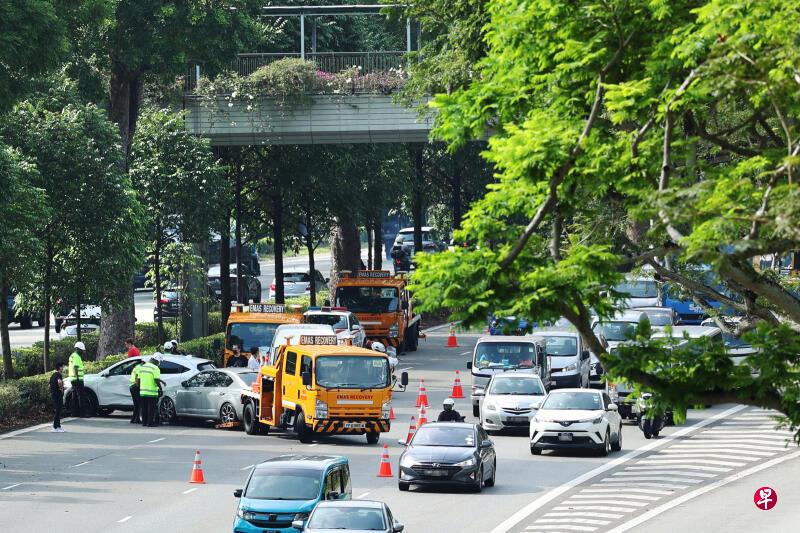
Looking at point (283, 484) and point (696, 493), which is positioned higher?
point (283, 484)

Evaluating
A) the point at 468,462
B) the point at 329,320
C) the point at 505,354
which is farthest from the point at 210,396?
the point at 329,320

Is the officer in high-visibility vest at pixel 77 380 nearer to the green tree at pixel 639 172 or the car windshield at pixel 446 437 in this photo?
the car windshield at pixel 446 437

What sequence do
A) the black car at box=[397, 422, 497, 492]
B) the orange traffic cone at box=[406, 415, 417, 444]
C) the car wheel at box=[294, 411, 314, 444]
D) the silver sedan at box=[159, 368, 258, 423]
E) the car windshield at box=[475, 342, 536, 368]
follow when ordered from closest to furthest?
the black car at box=[397, 422, 497, 492] < the orange traffic cone at box=[406, 415, 417, 444] < the car wheel at box=[294, 411, 314, 444] < the silver sedan at box=[159, 368, 258, 423] < the car windshield at box=[475, 342, 536, 368]

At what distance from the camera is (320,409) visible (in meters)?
31.1

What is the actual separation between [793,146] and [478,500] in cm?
1289

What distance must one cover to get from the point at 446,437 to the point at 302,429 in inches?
215

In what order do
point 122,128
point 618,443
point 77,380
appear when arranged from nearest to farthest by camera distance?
1. point 618,443
2. point 77,380
3. point 122,128

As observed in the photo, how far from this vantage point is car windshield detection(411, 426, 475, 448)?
2678 centimetres

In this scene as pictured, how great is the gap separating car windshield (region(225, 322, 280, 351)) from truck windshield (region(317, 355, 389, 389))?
9371 millimetres

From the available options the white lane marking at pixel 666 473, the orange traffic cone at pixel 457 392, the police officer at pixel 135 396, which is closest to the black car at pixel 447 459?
Result: the white lane marking at pixel 666 473

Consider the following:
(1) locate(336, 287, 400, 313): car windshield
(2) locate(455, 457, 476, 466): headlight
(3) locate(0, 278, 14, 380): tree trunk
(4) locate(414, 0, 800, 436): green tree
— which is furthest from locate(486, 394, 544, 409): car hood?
(4) locate(414, 0, 800, 436): green tree

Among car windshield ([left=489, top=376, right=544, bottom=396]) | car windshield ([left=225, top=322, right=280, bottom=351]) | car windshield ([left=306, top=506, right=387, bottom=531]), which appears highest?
car windshield ([left=225, top=322, right=280, bottom=351])

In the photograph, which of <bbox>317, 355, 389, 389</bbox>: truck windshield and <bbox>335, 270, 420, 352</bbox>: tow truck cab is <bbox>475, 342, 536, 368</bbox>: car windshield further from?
<bbox>335, 270, 420, 352</bbox>: tow truck cab

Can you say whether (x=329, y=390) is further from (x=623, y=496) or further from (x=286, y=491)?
(x=286, y=491)
